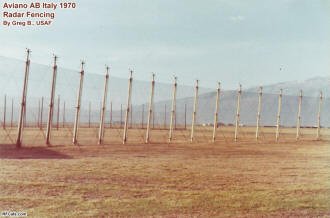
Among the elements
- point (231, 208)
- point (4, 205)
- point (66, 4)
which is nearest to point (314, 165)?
point (231, 208)

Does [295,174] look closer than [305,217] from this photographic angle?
No

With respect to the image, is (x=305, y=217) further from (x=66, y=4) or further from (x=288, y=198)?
(x=66, y=4)

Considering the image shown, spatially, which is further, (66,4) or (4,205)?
(66,4)

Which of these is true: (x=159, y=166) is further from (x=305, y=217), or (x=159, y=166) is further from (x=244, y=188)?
(x=305, y=217)

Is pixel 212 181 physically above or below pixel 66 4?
below

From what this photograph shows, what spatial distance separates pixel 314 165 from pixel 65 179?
11.8 metres

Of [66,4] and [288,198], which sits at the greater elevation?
[66,4]

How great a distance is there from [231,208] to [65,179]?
5.71 metres

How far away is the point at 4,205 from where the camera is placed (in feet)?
39.2

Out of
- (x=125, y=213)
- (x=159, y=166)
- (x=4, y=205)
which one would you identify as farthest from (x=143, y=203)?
(x=159, y=166)

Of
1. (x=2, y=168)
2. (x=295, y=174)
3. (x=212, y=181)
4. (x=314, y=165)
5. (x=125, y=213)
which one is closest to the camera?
(x=125, y=213)

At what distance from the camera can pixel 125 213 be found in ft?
37.8

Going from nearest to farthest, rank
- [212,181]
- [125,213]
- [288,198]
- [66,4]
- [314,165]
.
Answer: [125,213]
[288,198]
[66,4]
[212,181]
[314,165]

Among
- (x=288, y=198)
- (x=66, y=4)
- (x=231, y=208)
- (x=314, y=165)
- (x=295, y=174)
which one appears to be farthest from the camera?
(x=314, y=165)
